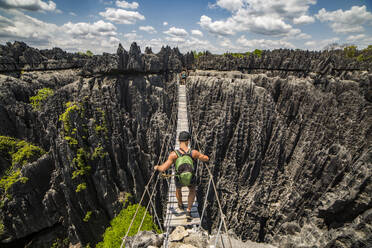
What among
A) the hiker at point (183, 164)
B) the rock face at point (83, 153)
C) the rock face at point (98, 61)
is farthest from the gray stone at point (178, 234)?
the rock face at point (98, 61)

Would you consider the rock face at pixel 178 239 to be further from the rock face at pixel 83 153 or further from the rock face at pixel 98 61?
the rock face at pixel 98 61

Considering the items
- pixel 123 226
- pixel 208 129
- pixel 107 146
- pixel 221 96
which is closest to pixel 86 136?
pixel 107 146

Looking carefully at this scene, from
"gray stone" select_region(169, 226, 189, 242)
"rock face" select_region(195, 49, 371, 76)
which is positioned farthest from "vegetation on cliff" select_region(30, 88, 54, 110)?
"rock face" select_region(195, 49, 371, 76)

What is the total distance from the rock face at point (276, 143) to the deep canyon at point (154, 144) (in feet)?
0.30

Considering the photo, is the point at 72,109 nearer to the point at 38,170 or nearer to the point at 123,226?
the point at 38,170

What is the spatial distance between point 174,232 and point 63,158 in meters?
13.0

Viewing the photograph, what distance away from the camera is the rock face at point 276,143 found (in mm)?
13648

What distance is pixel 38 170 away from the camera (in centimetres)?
1450

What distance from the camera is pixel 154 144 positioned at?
15609mm

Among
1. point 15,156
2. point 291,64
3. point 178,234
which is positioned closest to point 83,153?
point 15,156

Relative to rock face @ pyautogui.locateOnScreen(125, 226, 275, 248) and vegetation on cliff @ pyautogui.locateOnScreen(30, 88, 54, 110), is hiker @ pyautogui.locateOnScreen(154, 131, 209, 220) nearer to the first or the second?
rock face @ pyautogui.locateOnScreen(125, 226, 275, 248)

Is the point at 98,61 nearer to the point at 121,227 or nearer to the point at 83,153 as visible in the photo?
the point at 83,153

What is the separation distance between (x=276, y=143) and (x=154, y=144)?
11.5 metres

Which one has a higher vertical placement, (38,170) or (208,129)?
(208,129)
